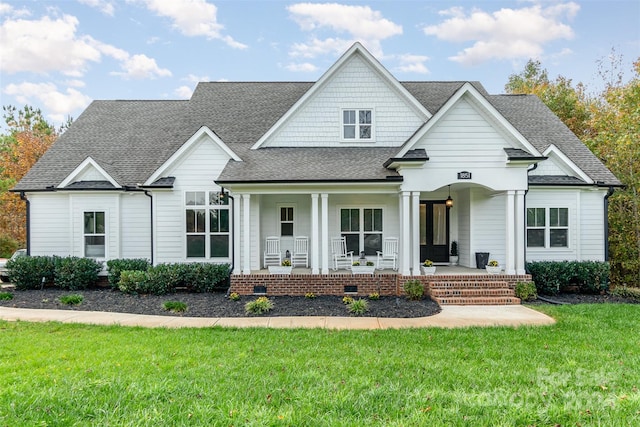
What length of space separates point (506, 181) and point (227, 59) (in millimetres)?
16296

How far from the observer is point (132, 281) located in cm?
1151

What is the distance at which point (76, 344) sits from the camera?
21.1ft

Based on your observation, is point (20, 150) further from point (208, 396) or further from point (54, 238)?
point (208, 396)

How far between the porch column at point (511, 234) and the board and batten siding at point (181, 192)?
9.18 metres

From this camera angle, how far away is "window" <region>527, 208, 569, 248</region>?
42.4ft

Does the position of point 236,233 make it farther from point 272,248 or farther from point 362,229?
point 362,229

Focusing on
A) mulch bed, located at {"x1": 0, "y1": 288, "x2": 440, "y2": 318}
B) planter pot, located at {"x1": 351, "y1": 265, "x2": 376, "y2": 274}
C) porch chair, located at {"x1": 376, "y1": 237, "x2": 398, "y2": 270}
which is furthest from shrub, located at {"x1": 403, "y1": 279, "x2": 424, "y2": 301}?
porch chair, located at {"x1": 376, "y1": 237, "x2": 398, "y2": 270}

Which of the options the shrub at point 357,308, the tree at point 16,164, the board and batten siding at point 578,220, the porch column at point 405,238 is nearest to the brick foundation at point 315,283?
the porch column at point 405,238

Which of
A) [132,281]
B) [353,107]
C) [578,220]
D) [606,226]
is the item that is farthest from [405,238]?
[132,281]

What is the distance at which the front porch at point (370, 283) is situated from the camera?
1073 cm

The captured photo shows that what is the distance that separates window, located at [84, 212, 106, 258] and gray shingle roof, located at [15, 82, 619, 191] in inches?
62.6

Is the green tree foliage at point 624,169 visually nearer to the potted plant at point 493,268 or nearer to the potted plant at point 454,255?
the potted plant at point 493,268

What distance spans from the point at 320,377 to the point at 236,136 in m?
11.6

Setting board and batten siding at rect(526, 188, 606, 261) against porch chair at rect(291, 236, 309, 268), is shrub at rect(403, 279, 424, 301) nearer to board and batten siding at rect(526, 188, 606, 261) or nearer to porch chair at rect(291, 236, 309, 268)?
porch chair at rect(291, 236, 309, 268)
